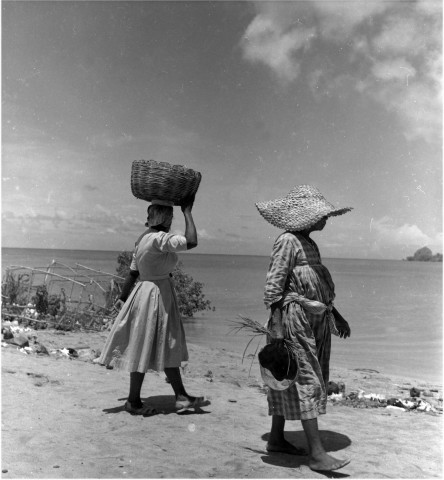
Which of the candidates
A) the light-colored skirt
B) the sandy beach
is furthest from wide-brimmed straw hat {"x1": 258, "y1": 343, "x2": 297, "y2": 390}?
the light-colored skirt

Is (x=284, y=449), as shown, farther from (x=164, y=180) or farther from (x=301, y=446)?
(x=164, y=180)

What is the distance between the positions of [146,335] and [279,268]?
5.38 feet

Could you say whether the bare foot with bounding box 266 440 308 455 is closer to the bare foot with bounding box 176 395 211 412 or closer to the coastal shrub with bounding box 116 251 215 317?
the bare foot with bounding box 176 395 211 412

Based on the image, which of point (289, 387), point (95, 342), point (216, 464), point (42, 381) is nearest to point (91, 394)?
point (42, 381)

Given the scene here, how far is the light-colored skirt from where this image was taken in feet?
16.1

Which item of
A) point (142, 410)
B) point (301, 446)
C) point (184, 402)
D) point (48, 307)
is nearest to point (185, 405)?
point (184, 402)

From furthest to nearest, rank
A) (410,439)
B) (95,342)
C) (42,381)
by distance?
(95,342) < (42,381) < (410,439)

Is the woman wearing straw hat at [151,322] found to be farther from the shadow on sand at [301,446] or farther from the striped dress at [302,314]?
the striped dress at [302,314]

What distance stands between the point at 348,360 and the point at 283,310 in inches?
299

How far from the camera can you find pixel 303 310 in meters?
3.88

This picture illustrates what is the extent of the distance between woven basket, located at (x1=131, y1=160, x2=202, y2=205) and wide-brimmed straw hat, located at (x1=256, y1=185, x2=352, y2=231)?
84 centimetres

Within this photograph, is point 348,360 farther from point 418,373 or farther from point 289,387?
point 289,387

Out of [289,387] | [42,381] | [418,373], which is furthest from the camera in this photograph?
[418,373]

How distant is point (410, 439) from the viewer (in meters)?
4.70
